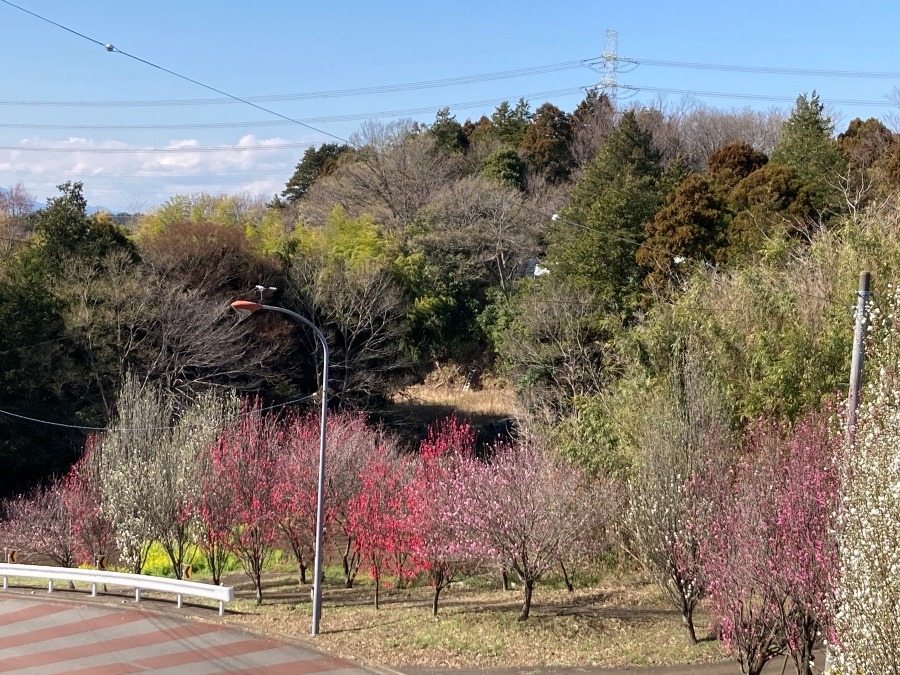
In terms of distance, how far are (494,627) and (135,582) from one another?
7349 millimetres

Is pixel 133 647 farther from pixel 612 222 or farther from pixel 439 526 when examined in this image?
pixel 612 222

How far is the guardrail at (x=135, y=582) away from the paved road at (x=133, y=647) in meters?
0.54

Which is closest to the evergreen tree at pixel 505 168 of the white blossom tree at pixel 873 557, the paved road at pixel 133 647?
the paved road at pixel 133 647

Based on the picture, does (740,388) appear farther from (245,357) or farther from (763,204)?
(245,357)

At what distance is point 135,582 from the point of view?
18.4 meters

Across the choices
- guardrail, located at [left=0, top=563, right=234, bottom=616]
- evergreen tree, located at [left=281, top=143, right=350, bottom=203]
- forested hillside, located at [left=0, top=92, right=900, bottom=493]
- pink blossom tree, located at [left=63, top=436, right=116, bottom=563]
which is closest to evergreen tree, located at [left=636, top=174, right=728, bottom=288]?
forested hillside, located at [left=0, top=92, right=900, bottom=493]

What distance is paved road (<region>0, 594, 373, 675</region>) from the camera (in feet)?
47.1

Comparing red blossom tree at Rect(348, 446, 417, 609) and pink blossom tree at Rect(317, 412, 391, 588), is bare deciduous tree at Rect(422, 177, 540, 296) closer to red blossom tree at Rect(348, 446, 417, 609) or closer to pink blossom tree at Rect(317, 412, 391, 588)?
pink blossom tree at Rect(317, 412, 391, 588)

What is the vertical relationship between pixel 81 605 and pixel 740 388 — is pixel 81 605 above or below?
below

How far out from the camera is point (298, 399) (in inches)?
1443

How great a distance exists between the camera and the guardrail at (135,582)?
17562 millimetres

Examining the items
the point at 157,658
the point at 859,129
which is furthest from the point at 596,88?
the point at 157,658

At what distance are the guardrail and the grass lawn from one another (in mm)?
633

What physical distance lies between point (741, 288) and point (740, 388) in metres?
2.86
